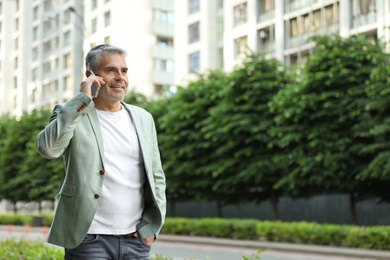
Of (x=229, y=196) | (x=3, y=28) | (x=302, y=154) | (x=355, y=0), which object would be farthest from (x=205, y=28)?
(x=3, y=28)

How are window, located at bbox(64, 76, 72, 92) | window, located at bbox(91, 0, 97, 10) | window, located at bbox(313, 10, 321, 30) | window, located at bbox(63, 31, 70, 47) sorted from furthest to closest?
window, located at bbox(63, 31, 70, 47)
window, located at bbox(64, 76, 72, 92)
window, located at bbox(91, 0, 97, 10)
window, located at bbox(313, 10, 321, 30)

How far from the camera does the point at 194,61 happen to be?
5597cm

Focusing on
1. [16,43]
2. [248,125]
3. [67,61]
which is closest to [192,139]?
[248,125]

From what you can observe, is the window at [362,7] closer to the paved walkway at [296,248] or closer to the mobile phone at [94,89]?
the paved walkway at [296,248]

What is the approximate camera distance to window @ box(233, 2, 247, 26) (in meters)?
50.4

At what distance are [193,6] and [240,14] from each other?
7032 mm

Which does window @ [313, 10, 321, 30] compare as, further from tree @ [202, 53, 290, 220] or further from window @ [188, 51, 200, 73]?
tree @ [202, 53, 290, 220]

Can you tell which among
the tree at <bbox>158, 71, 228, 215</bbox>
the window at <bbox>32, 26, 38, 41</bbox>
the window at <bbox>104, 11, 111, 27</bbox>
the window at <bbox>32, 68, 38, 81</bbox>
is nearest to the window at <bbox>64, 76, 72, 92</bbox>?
the window at <bbox>32, 68, 38, 81</bbox>

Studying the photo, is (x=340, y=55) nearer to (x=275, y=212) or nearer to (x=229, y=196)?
(x=275, y=212)

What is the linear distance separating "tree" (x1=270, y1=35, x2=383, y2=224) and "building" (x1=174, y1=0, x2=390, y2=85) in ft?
38.6

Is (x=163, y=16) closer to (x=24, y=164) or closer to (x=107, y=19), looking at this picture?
(x=107, y=19)

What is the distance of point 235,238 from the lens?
26.8 metres

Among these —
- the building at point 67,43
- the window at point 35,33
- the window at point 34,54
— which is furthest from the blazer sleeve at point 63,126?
the window at point 35,33

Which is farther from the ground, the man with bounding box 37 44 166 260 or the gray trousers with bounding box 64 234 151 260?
the man with bounding box 37 44 166 260
